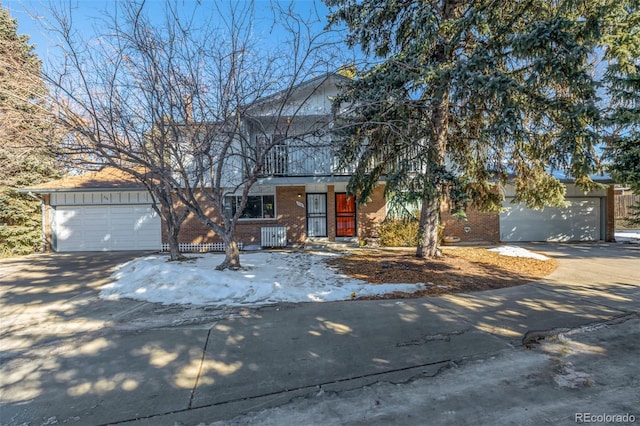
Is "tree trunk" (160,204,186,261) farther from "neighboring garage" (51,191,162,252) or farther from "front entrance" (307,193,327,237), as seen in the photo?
"front entrance" (307,193,327,237)

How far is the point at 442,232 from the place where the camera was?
14.2 metres

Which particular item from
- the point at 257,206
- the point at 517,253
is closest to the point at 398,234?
the point at 517,253

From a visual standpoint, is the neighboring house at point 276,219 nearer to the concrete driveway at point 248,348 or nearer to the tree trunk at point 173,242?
the tree trunk at point 173,242

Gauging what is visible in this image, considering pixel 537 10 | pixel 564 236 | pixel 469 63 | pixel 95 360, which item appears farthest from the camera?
pixel 564 236

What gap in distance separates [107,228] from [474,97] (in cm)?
1554

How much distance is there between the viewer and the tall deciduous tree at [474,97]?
21.6 feet

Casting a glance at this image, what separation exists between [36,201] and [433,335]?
1909 centimetres

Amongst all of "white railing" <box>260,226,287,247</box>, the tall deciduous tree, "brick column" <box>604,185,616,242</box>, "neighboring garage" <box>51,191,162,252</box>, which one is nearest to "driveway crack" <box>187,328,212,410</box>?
the tall deciduous tree

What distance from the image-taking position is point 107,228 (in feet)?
47.6

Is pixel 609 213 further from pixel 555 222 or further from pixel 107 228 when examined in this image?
pixel 107 228

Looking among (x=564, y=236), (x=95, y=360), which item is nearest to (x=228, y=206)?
(x=95, y=360)

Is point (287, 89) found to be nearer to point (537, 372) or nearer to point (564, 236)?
point (537, 372)

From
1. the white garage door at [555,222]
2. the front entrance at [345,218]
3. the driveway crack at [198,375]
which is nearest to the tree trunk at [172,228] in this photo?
the driveway crack at [198,375]

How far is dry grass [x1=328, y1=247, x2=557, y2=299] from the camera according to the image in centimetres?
696
